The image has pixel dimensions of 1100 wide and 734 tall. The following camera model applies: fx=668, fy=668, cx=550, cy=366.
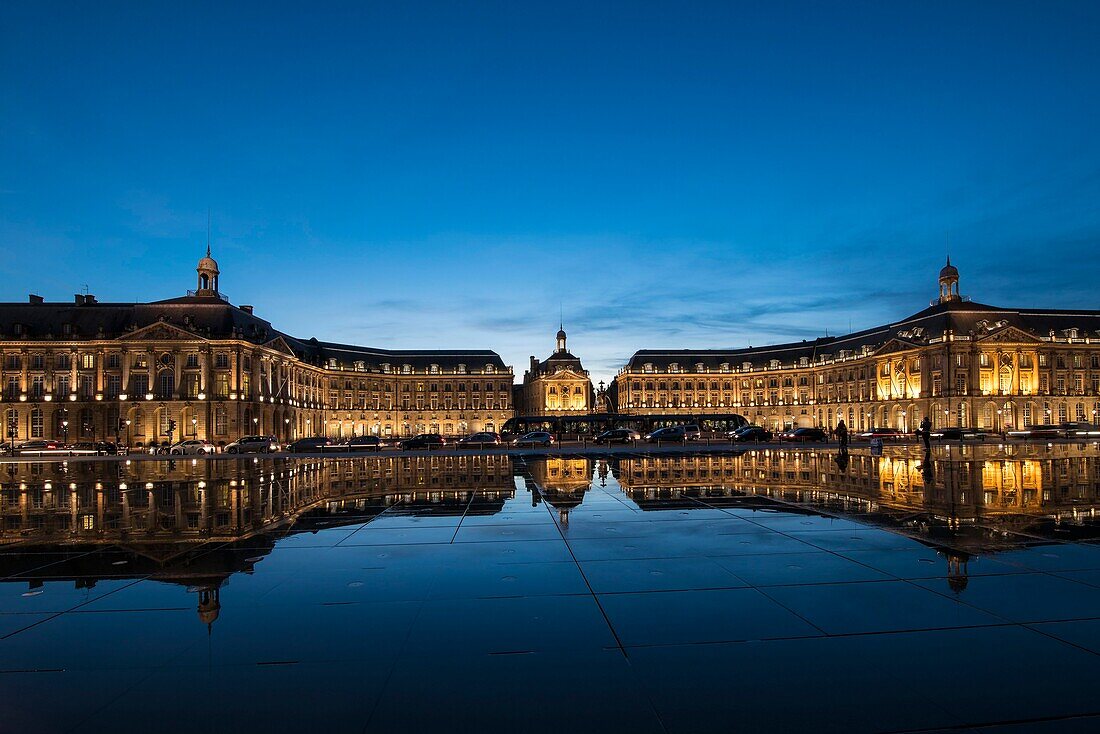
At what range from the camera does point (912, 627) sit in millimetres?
7414

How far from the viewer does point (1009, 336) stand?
117 metres

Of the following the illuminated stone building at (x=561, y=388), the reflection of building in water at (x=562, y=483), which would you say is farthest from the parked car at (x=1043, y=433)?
the illuminated stone building at (x=561, y=388)

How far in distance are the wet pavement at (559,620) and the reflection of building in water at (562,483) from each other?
1830 mm

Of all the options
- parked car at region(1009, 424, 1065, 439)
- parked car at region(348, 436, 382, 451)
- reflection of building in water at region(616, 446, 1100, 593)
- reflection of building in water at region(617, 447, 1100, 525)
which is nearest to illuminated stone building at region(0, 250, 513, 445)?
parked car at region(348, 436, 382, 451)

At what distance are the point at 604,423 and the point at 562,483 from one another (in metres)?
81.0

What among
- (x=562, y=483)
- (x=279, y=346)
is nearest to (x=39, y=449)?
(x=279, y=346)

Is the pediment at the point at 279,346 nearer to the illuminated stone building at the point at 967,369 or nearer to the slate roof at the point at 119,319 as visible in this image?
A: the slate roof at the point at 119,319

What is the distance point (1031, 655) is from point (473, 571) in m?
7.06

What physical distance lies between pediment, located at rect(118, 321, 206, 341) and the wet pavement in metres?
86.7

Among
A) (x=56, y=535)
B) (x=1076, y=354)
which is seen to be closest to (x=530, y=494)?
(x=56, y=535)

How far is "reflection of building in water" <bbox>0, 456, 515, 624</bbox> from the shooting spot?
428 inches

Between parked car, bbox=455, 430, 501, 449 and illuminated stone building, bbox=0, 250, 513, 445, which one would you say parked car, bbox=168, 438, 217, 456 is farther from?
parked car, bbox=455, 430, 501, 449

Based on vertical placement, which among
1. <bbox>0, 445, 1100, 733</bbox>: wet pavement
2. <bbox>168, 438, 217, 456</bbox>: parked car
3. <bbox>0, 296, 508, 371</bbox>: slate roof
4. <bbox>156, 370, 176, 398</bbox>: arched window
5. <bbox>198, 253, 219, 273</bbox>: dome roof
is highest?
<bbox>198, 253, 219, 273</bbox>: dome roof

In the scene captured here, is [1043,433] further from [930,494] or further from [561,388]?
[561,388]
